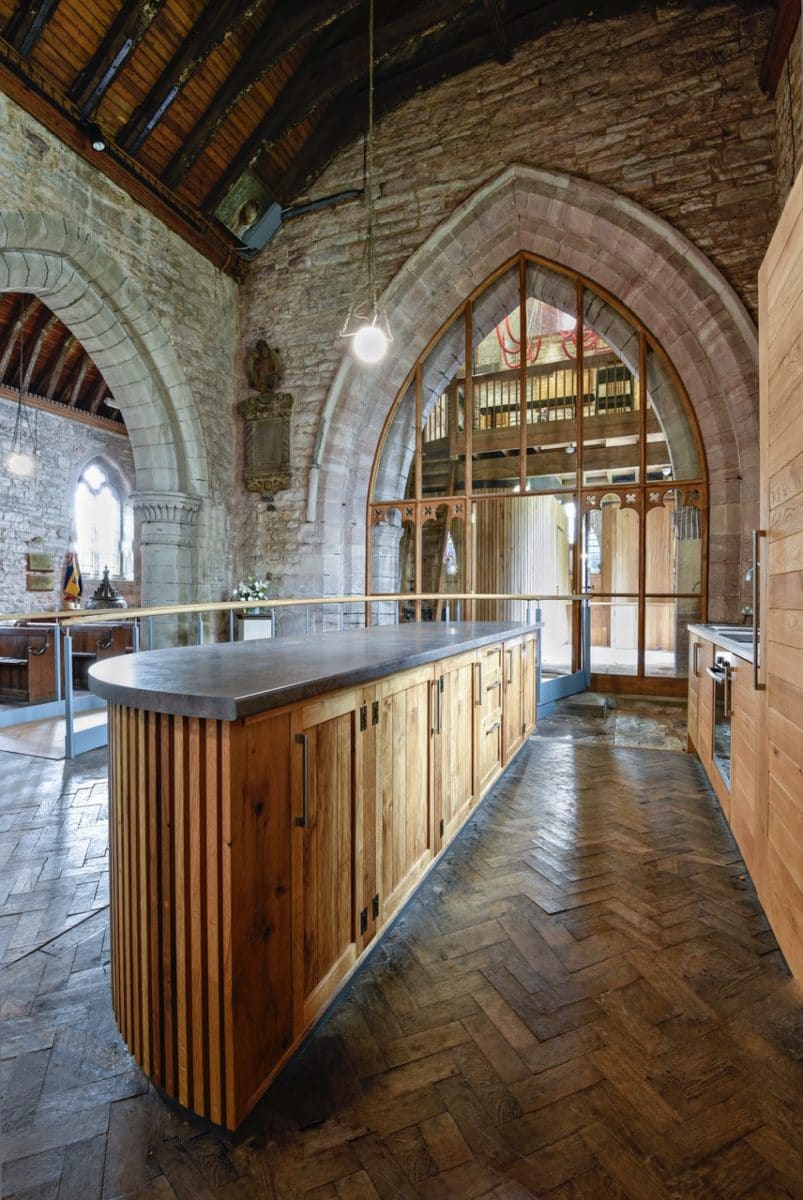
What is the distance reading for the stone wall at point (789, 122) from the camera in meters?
4.58

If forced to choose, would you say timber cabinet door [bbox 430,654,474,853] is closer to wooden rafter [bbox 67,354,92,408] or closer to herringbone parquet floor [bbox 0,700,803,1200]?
herringbone parquet floor [bbox 0,700,803,1200]

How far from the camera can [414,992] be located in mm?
1711

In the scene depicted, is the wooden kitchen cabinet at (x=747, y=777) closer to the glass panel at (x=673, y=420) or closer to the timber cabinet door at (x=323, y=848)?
the timber cabinet door at (x=323, y=848)

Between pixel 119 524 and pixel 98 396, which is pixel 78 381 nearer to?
pixel 98 396

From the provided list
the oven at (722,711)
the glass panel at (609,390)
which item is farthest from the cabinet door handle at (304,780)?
the glass panel at (609,390)

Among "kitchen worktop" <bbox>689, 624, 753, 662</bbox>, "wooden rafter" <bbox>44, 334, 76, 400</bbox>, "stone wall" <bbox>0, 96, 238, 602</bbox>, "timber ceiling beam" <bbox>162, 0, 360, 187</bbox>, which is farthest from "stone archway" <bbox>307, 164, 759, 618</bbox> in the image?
"wooden rafter" <bbox>44, 334, 76, 400</bbox>

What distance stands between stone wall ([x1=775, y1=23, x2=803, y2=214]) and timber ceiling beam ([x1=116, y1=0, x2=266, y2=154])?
459cm

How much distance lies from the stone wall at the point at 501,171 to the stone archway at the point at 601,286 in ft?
0.18

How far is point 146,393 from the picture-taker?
664 centimetres

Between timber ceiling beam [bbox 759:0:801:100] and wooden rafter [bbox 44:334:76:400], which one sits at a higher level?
timber ceiling beam [bbox 759:0:801:100]

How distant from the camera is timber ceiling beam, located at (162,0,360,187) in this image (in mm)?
5445

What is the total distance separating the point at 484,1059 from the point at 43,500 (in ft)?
41.8

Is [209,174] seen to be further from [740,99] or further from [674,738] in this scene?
[674,738]

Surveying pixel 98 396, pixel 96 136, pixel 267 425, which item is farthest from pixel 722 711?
pixel 98 396
